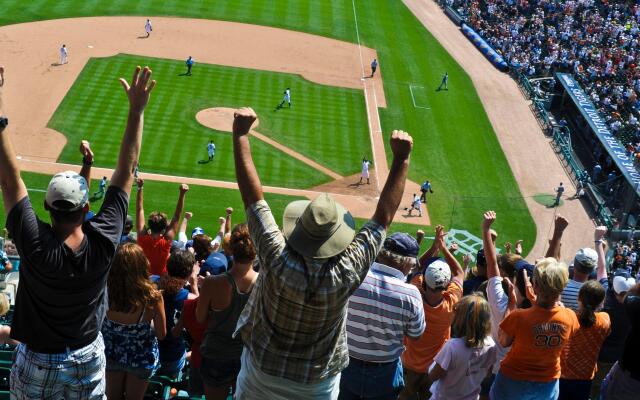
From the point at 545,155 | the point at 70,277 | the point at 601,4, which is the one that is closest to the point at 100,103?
the point at 545,155

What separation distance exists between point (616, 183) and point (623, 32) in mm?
20110

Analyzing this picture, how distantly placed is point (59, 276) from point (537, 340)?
4.02 m

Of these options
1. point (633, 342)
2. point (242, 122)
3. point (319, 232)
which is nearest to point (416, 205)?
point (633, 342)

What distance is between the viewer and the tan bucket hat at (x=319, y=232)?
14.7 ft

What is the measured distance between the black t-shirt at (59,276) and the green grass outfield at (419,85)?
21.1m

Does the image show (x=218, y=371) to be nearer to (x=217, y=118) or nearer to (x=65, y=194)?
(x=65, y=194)

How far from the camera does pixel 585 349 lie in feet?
24.8

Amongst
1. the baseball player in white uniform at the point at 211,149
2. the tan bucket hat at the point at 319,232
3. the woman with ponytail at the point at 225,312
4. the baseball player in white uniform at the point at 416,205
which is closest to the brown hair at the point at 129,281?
the woman with ponytail at the point at 225,312

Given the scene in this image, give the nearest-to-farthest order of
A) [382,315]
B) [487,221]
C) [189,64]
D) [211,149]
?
1. [382,315]
2. [487,221]
3. [211,149]
4. [189,64]

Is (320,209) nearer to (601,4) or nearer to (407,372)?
(407,372)

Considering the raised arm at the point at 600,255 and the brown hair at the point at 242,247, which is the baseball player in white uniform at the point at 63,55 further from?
the brown hair at the point at 242,247

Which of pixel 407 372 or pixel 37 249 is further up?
pixel 37 249

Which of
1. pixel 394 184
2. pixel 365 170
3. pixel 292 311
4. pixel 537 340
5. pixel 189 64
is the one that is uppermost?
pixel 394 184

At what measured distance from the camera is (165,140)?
3112 centimetres
